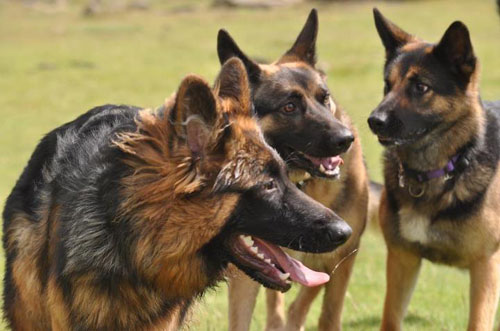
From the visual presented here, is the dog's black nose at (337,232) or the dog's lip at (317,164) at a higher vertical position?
the dog's black nose at (337,232)

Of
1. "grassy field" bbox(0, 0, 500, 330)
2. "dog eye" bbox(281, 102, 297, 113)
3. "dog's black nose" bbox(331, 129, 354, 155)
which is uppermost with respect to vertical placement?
"dog eye" bbox(281, 102, 297, 113)

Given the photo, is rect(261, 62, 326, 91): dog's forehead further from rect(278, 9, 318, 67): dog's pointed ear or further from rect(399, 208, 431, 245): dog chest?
rect(399, 208, 431, 245): dog chest

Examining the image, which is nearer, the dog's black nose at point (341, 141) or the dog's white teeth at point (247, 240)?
the dog's white teeth at point (247, 240)

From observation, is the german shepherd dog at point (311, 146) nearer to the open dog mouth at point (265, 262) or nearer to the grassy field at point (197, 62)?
the grassy field at point (197, 62)

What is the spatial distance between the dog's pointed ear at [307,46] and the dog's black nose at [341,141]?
113cm

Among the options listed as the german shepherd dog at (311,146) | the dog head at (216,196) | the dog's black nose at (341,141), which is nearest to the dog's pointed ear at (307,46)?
the german shepherd dog at (311,146)

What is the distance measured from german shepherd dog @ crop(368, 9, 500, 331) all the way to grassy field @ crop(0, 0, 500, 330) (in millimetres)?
1006

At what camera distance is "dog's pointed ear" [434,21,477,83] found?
22.0 feet

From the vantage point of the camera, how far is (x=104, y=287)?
4504mm

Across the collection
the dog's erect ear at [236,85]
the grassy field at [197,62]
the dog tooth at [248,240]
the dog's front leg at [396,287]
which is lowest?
the grassy field at [197,62]

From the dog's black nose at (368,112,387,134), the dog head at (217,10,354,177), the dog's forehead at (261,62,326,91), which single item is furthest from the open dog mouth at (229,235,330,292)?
the dog's forehead at (261,62,326,91)

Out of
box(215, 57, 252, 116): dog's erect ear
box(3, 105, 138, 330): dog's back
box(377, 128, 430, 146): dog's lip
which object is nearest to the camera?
box(215, 57, 252, 116): dog's erect ear

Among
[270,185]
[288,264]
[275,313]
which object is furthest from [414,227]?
[270,185]

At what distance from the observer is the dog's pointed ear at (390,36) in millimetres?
7320
